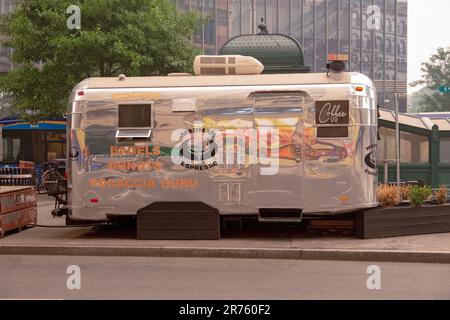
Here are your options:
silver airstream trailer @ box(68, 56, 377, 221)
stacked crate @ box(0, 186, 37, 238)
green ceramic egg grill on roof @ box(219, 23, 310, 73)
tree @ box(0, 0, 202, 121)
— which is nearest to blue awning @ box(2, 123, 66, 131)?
tree @ box(0, 0, 202, 121)

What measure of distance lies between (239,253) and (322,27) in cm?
4409

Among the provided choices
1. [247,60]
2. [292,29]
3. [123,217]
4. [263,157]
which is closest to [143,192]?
[123,217]

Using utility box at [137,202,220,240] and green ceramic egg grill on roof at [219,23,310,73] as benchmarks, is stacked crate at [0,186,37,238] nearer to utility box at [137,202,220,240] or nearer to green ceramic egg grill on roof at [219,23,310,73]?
utility box at [137,202,220,240]

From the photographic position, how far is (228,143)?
31.9 feet

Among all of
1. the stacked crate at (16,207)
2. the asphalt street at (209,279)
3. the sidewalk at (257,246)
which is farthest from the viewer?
the stacked crate at (16,207)

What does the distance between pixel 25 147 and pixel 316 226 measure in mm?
16909

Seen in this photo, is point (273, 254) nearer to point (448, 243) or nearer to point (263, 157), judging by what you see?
point (263, 157)

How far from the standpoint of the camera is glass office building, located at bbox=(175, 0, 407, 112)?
49.6m

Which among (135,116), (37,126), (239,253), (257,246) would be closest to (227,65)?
(135,116)

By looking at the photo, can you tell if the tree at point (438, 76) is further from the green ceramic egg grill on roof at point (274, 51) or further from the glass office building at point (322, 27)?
the green ceramic egg grill on roof at point (274, 51)

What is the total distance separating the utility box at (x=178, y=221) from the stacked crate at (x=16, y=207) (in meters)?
2.54

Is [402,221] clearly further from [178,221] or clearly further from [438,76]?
[438,76]

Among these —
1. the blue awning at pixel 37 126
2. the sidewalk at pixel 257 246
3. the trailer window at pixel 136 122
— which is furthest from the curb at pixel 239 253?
the blue awning at pixel 37 126

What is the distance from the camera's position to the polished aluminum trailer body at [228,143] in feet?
31.6
